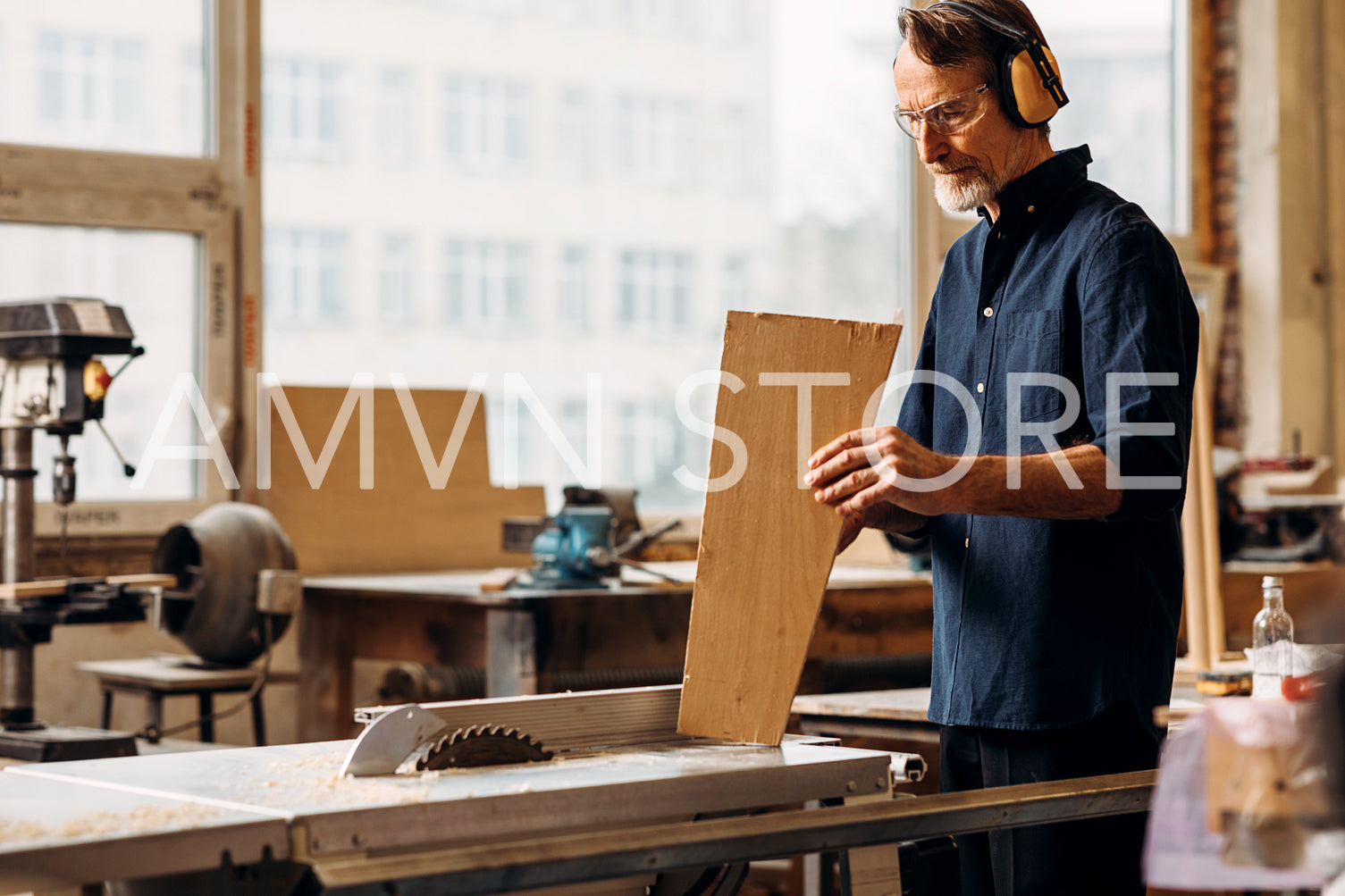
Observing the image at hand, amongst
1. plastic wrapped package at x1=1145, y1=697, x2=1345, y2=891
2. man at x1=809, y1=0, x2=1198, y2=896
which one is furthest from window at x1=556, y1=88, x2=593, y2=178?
plastic wrapped package at x1=1145, y1=697, x2=1345, y2=891

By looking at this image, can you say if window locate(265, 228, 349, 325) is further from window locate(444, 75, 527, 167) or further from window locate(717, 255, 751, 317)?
window locate(717, 255, 751, 317)

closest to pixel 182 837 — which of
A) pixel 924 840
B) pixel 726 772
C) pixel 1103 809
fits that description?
pixel 726 772

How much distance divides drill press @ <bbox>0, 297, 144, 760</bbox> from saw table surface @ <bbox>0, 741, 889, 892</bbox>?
4.15 feet

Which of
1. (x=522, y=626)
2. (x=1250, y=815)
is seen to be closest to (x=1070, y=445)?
(x=1250, y=815)

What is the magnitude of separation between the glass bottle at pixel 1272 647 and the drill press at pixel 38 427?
188cm

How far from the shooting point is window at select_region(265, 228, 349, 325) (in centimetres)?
390

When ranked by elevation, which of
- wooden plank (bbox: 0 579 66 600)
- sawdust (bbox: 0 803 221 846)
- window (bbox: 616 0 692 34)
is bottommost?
sawdust (bbox: 0 803 221 846)

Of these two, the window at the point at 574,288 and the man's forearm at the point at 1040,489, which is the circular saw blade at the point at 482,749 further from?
the window at the point at 574,288

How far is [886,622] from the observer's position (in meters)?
3.40

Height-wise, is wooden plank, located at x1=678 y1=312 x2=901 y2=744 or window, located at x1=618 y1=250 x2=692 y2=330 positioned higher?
window, located at x1=618 y1=250 x2=692 y2=330

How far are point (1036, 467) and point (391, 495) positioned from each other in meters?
2.60

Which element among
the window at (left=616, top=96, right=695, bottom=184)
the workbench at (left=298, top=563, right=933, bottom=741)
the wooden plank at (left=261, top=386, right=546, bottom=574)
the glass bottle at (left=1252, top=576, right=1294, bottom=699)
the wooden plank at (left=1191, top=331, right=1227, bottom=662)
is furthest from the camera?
the window at (left=616, top=96, right=695, bottom=184)

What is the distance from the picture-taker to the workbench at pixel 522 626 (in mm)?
2941

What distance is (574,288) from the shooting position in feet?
14.3
